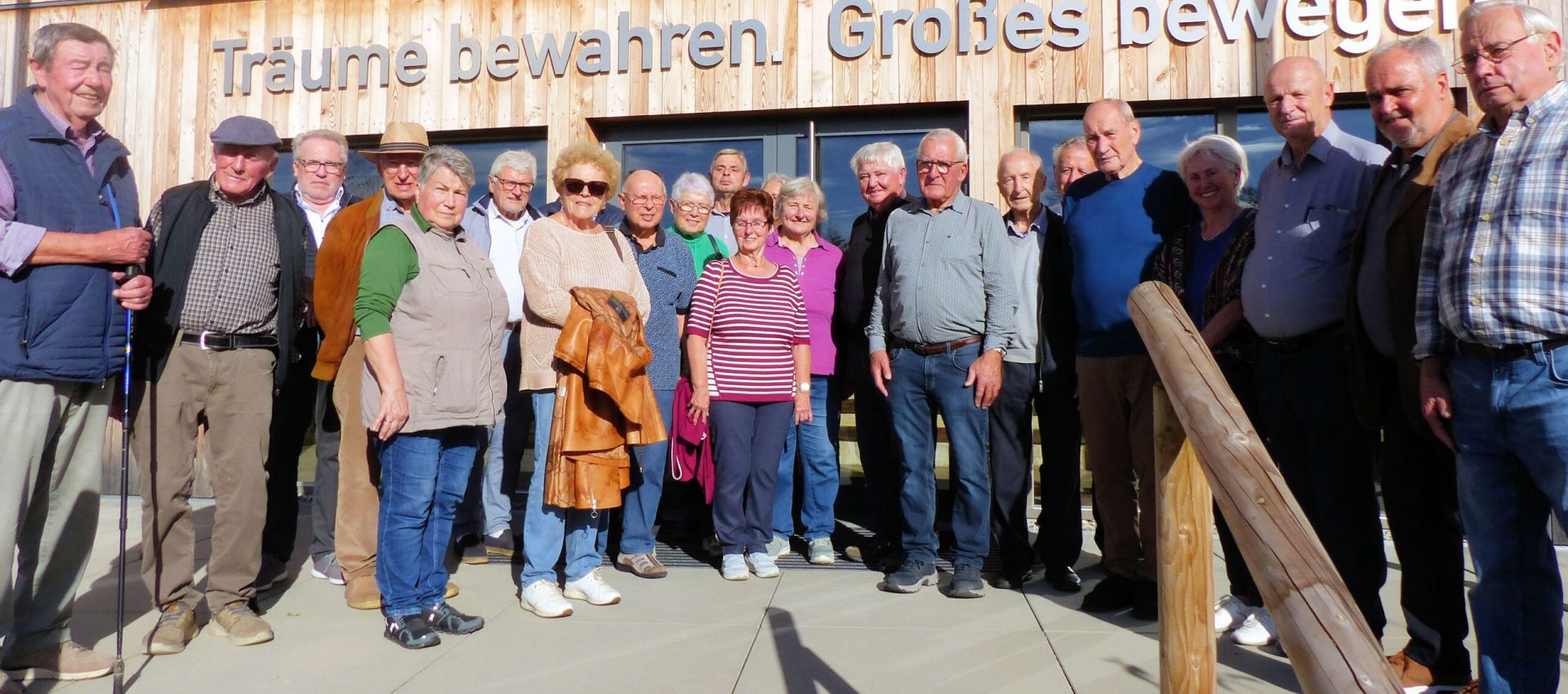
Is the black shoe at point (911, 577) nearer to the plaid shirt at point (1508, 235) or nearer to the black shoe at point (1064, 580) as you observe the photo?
the black shoe at point (1064, 580)

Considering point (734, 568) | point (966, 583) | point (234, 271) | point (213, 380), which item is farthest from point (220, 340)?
point (966, 583)

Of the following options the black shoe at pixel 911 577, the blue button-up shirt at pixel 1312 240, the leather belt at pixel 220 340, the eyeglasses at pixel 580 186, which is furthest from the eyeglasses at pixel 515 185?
the blue button-up shirt at pixel 1312 240

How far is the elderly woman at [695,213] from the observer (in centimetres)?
484

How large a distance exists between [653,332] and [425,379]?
126 cm

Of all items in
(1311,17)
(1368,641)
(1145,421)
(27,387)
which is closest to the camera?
(1368,641)

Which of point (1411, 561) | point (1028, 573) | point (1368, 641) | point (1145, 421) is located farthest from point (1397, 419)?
point (1368, 641)

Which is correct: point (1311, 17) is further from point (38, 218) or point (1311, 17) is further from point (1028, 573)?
point (38, 218)

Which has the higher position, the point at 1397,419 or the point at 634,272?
the point at 634,272

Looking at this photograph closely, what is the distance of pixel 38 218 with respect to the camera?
295 cm

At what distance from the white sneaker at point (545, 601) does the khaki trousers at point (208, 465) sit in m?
1.02

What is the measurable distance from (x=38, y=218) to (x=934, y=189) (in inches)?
129

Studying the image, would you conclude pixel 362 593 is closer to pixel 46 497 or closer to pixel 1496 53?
pixel 46 497

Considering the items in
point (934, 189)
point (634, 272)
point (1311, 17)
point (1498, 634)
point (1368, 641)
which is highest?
point (1311, 17)

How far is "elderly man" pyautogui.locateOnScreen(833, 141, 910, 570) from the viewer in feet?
15.4
